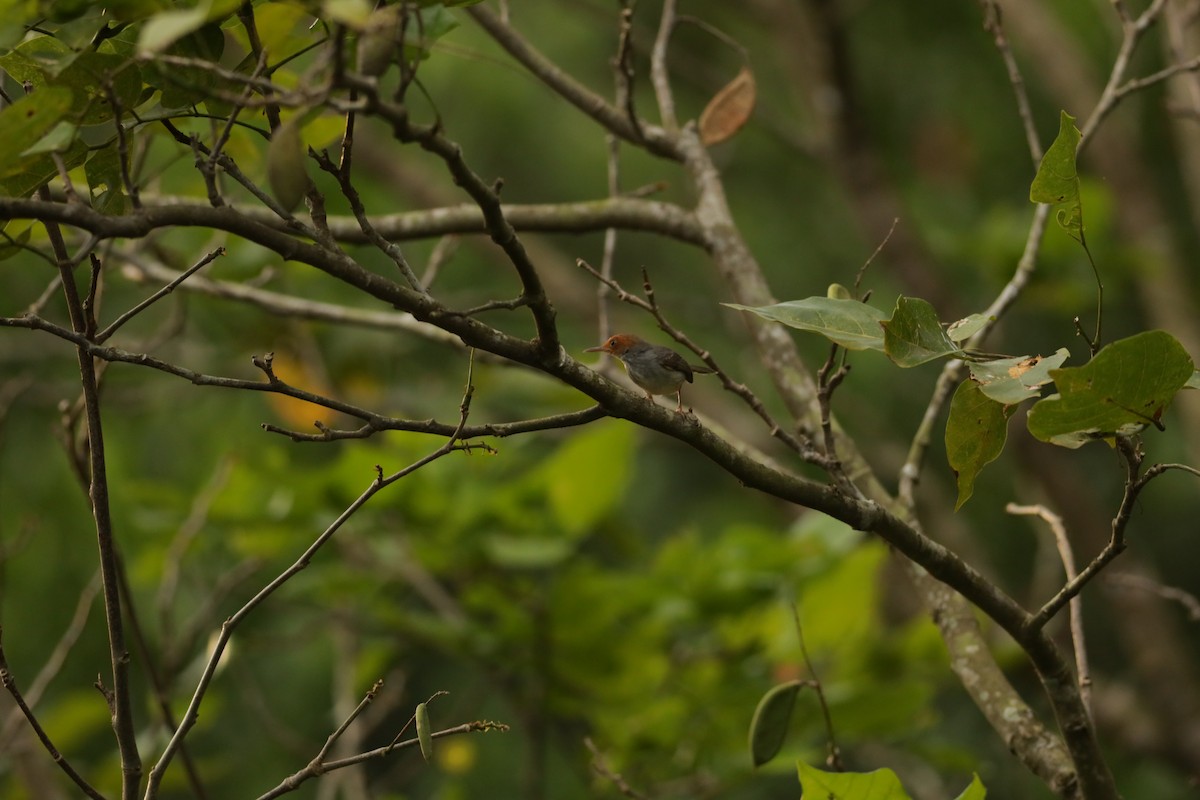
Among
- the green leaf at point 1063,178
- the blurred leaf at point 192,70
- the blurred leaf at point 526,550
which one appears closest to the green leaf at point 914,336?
the green leaf at point 1063,178

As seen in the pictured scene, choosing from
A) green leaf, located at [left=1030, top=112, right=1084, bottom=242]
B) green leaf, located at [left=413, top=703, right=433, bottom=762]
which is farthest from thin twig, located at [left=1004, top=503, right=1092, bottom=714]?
green leaf, located at [left=413, top=703, right=433, bottom=762]

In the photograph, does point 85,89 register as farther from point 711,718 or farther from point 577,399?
point 577,399

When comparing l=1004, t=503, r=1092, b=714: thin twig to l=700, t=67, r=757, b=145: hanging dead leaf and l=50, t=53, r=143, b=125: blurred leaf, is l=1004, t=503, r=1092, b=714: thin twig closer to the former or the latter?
l=700, t=67, r=757, b=145: hanging dead leaf

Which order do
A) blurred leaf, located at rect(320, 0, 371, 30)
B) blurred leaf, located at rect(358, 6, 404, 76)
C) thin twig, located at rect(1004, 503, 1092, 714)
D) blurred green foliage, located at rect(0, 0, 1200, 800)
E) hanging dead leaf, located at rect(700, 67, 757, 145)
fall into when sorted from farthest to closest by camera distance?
blurred green foliage, located at rect(0, 0, 1200, 800)
hanging dead leaf, located at rect(700, 67, 757, 145)
thin twig, located at rect(1004, 503, 1092, 714)
blurred leaf, located at rect(358, 6, 404, 76)
blurred leaf, located at rect(320, 0, 371, 30)

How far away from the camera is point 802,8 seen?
13.7 ft

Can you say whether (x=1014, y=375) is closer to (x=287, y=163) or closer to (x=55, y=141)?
(x=287, y=163)

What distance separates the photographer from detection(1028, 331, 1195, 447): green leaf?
3.41 ft

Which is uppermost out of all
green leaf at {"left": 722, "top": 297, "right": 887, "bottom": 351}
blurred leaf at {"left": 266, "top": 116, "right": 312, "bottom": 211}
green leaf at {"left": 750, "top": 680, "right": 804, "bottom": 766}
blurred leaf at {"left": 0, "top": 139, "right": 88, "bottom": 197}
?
blurred leaf at {"left": 0, "top": 139, "right": 88, "bottom": 197}

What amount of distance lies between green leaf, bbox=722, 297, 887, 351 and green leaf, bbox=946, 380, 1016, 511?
0.11 meters

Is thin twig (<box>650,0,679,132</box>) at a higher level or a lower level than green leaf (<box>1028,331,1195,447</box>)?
higher

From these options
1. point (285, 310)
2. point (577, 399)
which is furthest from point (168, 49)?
point (577, 399)

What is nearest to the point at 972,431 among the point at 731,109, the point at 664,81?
the point at 731,109

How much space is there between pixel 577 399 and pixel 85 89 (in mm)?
2463

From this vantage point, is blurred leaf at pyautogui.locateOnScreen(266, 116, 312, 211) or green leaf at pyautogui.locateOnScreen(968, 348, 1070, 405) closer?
blurred leaf at pyautogui.locateOnScreen(266, 116, 312, 211)
